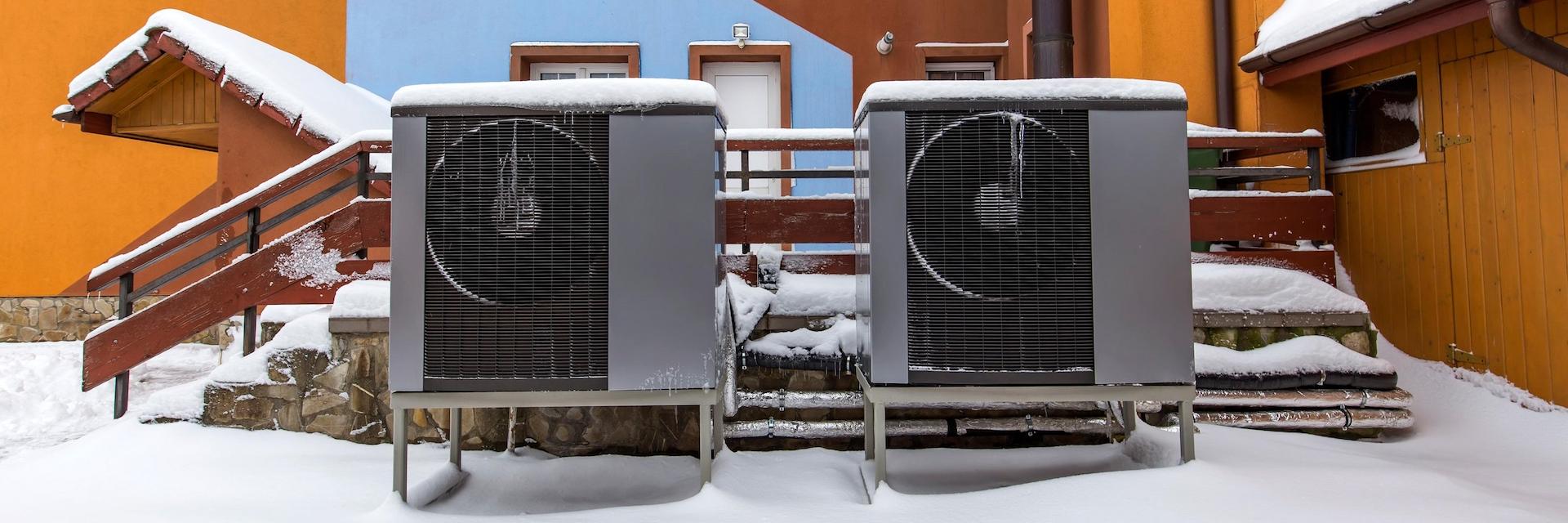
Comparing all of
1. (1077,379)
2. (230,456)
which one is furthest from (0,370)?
(1077,379)

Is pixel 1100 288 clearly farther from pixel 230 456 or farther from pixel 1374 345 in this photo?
pixel 230 456

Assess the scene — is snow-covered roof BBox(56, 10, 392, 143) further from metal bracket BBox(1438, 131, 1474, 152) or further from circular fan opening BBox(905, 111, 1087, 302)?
metal bracket BBox(1438, 131, 1474, 152)

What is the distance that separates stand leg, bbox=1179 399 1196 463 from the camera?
254cm

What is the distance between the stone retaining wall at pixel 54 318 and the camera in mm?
8164

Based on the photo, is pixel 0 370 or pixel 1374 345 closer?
pixel 1374 345

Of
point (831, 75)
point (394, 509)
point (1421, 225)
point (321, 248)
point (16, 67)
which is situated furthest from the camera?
point (16, 67)

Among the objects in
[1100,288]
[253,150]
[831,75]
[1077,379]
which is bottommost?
[1077,379]

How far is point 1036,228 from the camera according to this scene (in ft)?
8.04

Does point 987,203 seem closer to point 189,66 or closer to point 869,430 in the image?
point 869,430

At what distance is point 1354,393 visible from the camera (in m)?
3.45

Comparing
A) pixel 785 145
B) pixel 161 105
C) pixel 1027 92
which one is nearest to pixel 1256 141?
pixel 1027 92

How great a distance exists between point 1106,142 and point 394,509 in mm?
2525

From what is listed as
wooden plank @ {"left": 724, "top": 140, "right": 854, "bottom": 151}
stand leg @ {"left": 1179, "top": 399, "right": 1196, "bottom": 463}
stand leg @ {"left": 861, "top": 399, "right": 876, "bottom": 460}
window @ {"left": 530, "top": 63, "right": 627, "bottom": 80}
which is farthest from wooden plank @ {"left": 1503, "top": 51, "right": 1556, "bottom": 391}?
window @ {"left": 530, "top": 63, "right": 627, "bottom": 80}

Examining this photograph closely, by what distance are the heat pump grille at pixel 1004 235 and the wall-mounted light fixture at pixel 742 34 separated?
5.07m
